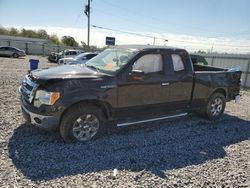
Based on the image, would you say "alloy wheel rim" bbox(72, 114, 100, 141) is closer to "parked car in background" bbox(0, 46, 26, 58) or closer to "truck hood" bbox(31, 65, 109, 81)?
"truck hood" bbox(31, 65, 109, 81)

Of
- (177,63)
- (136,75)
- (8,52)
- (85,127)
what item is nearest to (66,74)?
(85,127)

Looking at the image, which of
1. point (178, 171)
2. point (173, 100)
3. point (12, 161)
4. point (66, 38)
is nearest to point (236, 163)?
point (178, 171)

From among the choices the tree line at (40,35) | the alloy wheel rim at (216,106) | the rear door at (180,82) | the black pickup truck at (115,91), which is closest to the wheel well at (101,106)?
the black pickup truck at (115,91)

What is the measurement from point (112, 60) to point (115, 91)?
34.0 inches

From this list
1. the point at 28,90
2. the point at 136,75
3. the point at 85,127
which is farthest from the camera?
the point at 136,75

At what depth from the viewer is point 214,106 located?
685 centimetres

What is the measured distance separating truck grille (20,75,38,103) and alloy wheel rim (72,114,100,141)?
0.94 metres

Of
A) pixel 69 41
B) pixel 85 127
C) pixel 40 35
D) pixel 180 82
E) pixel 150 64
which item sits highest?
pixel 40 35

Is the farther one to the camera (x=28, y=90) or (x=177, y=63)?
(x=177, y=63)

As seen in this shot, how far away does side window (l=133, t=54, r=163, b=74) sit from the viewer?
5.15 meters

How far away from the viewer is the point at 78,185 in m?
3.36

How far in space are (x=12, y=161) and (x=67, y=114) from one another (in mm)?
1173

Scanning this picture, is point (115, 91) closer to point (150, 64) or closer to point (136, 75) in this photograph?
point (136, 75)

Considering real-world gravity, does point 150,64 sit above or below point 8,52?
above
